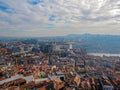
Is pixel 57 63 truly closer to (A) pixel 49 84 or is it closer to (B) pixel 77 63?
(B) pixel 77 63

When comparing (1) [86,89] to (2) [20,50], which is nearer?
(1) [86,89]

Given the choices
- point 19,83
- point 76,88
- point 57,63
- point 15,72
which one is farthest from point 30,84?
point 57,63

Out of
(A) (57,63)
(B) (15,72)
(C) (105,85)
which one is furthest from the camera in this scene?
(A) (57,63)

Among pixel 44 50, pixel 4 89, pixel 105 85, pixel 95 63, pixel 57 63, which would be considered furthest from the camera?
pixel 44 50

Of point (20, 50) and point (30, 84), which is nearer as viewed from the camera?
point (30, 84)

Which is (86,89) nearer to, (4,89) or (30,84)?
(30,84)

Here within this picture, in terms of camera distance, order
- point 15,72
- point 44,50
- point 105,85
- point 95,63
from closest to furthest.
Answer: point 105,85 → point 15,72 → point 95,63 → point 44,50

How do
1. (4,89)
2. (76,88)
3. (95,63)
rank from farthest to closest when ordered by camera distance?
(95,63), (76,88), (4,89)

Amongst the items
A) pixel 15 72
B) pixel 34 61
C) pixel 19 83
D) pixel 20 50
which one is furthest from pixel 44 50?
pixel 19 83

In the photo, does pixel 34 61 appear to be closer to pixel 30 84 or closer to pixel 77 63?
pixel 77 63
